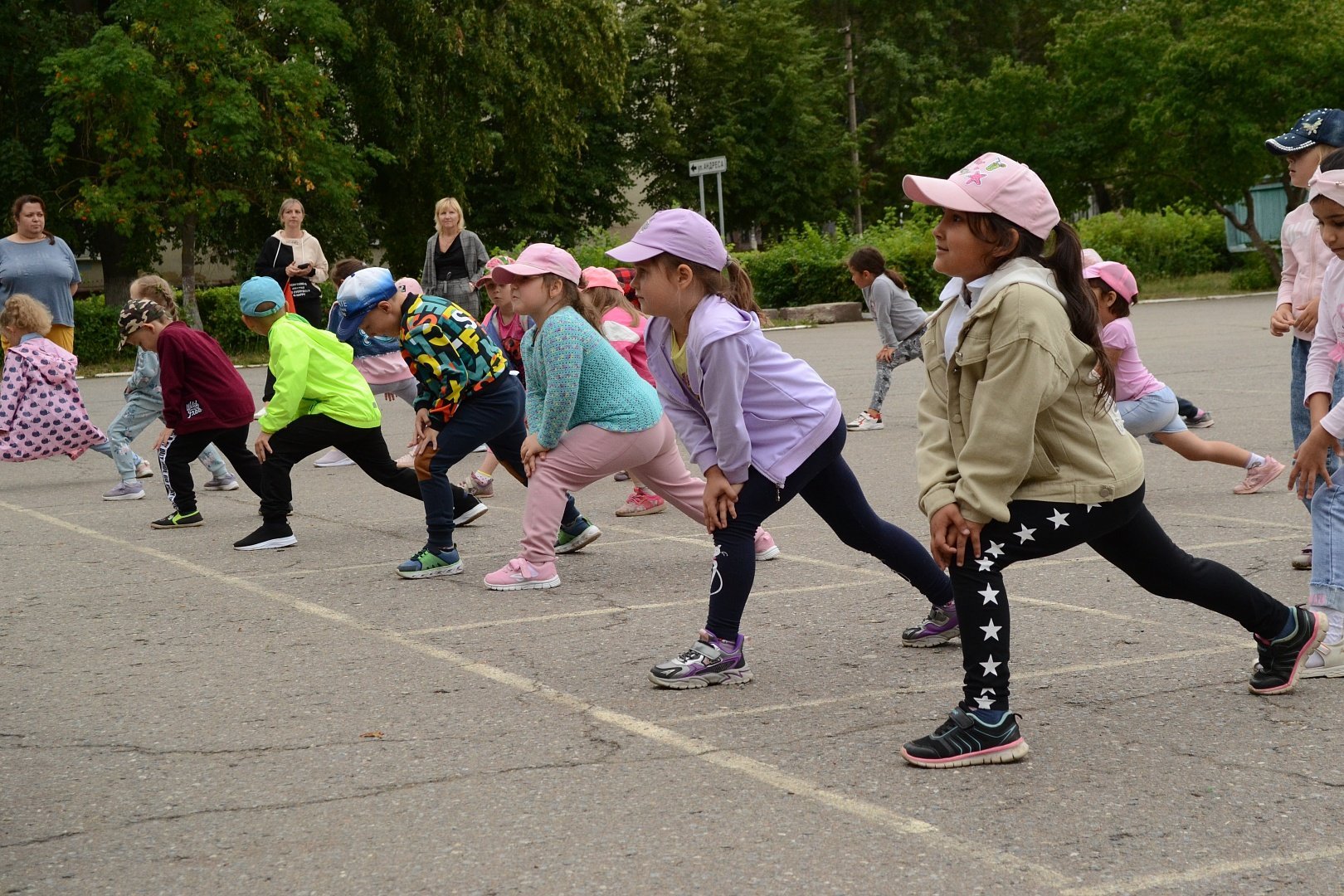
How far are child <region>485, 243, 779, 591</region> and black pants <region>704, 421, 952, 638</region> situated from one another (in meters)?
1.48

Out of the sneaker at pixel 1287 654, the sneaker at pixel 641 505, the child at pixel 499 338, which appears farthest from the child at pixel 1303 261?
the child at pixel 499 338

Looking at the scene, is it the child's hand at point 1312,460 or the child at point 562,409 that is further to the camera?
the child at point 562,409

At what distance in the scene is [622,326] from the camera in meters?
9.50

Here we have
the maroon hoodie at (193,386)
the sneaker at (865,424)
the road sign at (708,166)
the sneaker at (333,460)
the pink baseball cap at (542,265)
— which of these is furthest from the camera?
the road sign at (708,166)

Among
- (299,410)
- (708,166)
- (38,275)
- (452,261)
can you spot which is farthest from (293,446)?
(708,166)

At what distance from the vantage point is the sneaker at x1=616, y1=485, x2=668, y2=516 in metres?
9.32

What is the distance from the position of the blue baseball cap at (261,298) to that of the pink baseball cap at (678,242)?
4.02m

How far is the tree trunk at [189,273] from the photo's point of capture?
25.9 meters

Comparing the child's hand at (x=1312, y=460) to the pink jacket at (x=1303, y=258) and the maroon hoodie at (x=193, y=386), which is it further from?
the maroon hoodie at (x=193, y=386)

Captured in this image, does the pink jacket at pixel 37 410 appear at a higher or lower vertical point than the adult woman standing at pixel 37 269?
lower

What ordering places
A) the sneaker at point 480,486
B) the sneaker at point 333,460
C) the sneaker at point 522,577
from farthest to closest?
the sneaker at point 333,460 < the sneaker at point 480,486 < the sneaker at point 522,577

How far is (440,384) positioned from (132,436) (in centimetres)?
449

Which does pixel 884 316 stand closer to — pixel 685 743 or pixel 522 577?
pixel 522 577

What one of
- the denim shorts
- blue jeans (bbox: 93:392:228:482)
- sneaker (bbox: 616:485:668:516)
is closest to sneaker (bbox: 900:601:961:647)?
the denim shorts
